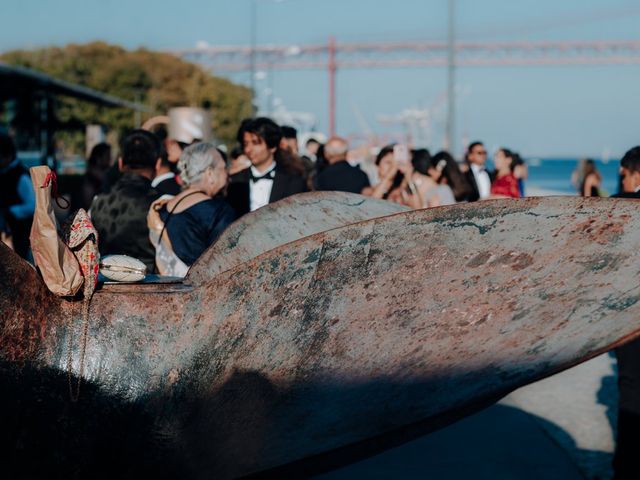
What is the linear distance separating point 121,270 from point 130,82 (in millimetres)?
76476

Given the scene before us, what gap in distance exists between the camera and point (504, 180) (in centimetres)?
1052

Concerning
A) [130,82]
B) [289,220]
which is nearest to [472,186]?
[289,220]

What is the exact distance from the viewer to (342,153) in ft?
33.1

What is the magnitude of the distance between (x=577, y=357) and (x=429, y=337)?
15.5 inches

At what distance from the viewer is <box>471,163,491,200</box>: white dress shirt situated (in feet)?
40.9

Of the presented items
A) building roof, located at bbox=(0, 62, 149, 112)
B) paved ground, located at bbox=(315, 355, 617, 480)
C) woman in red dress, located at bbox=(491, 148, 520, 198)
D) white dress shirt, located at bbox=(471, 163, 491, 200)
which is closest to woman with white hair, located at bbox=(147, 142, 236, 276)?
paved ground, located at bbox=(315, 355, 617, 480)

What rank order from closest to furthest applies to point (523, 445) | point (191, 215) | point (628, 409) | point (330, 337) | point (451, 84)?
point (330, 337)
point (628, 409)
point (191, 215)
point (523, 445)
point (451, 84)

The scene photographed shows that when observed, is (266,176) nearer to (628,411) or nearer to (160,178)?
(160,178)

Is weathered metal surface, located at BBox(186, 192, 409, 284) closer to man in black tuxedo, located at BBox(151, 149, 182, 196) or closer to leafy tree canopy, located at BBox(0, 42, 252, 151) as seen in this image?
man in black tuxedo, located at BBox(151, 149, 182, 196)

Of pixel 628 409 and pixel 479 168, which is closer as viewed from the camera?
pixel 628 409

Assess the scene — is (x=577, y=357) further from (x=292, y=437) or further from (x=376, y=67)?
(x=376, y=67)

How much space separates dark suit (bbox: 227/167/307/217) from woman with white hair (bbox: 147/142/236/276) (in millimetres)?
1182

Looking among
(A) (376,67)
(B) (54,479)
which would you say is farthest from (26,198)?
(A) (376,67)

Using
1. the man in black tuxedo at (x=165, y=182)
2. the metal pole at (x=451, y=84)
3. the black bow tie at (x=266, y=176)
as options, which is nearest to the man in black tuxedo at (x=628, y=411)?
the black bow tie at (x=266, y=176)
